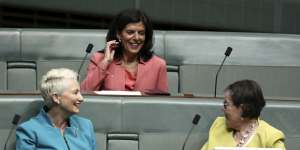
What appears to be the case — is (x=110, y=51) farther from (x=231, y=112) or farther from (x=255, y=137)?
(x=255, y=137)

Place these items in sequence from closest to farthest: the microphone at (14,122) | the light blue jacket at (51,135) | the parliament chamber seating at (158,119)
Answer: the light blue jacket at (51,135) → the microphone at (14,122) → the parliament chamber seating at (158,119)

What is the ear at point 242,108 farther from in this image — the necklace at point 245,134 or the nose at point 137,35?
the nose at point 137,35

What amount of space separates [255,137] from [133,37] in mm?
1511

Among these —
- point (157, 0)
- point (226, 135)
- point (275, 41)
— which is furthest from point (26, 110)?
point (157, 0)

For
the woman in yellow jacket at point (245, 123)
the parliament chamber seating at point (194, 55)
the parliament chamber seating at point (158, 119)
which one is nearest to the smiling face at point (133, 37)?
the parliament chamber seating at point (194, 55)

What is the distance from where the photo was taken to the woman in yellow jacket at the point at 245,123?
5805mm

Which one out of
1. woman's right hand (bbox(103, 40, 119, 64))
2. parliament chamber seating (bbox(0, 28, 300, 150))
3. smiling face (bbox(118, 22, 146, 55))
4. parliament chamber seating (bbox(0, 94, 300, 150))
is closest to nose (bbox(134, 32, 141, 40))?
smiling face (bbox(118, 22, 146, 55))

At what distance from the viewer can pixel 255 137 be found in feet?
19.1

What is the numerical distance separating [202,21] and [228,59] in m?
2.52

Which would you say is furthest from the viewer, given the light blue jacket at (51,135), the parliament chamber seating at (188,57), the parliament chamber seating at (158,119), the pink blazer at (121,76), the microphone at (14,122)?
the parliament chamber seating at (188,57)

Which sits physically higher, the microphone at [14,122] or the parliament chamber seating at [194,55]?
the parliament chamber seating at [194,55]

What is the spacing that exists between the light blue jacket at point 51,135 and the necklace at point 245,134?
790 millimetres

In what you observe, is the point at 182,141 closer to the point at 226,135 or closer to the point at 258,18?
the point at 226,135

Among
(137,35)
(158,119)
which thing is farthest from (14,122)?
(137,35)
